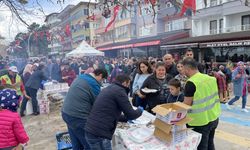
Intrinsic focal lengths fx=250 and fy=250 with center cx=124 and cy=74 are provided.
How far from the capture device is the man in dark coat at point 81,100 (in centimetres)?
358

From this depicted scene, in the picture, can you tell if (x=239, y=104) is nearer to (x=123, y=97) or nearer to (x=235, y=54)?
(x=123, y=97)

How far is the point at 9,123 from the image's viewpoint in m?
2.94

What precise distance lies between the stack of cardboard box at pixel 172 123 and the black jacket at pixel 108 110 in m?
0.39

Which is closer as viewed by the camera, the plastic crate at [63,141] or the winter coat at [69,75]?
the plastic crate at [63,141]

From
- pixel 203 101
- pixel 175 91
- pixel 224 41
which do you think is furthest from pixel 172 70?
pixel 224 41

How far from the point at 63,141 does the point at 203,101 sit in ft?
8.98

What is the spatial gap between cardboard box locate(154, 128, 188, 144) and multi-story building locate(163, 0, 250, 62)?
14349 mm

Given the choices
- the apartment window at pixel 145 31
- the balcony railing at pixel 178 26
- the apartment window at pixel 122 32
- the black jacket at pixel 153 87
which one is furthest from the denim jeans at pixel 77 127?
the apartment window at pixel 122 32

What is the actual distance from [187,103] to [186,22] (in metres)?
26.2

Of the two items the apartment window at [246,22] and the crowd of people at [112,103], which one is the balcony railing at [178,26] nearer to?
the apartment window at [246,22]

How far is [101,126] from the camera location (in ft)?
10.3

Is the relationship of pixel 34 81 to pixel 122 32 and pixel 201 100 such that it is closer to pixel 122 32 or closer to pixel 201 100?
pixel 201 100

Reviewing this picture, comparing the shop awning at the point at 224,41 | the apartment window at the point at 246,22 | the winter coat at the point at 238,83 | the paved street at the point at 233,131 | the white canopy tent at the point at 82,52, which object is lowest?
the paved street at the point at 233,131

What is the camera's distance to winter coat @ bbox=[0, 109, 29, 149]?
9.62ft
